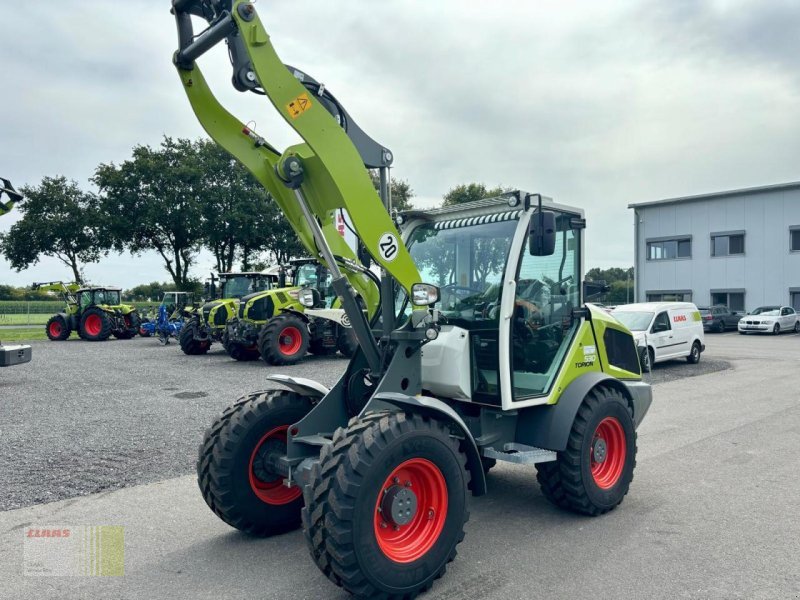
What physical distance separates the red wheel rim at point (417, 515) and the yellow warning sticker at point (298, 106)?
2.15 meters

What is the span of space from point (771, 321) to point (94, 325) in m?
31.3

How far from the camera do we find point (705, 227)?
3709 centimetres

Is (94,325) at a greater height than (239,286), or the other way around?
(239,286)

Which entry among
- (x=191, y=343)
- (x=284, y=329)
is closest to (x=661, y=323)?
(x=284, y=329)

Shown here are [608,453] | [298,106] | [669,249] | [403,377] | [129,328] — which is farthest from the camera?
[669,249]

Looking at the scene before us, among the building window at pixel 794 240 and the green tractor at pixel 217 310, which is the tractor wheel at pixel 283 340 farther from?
the building window at pixel 794 240

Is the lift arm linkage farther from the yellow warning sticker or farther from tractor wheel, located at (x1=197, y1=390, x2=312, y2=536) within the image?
tractor wheel, located at (x1=197, y1=390, x2=312, y2=536)

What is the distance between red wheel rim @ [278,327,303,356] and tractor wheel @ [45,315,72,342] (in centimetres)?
1474

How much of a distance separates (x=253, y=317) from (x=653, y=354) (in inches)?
408

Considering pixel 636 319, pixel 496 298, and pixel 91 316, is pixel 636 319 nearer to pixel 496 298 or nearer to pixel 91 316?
pixel 496 298

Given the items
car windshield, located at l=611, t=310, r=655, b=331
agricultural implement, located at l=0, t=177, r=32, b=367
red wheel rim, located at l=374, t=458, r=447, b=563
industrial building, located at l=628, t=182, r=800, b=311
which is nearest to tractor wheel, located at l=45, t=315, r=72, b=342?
agricultural implement, located at l=0, t=177, r=32, b=367

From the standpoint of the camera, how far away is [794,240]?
3388 centimetres

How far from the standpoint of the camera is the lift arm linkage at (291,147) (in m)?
3.61

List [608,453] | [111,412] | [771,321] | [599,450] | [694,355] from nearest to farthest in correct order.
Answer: [599,450]
[608,453]
[111,412]
[694,355]
[771,321]
